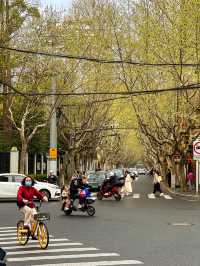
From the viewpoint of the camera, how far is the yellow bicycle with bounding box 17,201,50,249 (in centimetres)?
1340

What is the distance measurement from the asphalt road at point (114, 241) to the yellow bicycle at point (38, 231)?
0.18 m

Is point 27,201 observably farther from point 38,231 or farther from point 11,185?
point 11,185

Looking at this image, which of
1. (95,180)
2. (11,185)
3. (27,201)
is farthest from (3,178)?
(27,201)

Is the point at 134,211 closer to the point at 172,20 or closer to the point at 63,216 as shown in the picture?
the point at 63,216

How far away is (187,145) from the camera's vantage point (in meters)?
42.6

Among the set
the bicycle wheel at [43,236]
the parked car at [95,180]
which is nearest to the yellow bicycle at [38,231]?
the bicycle wheel at [43,236]

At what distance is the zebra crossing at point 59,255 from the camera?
448 inches

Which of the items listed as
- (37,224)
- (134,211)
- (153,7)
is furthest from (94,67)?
(37,224)

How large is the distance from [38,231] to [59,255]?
1.55 m

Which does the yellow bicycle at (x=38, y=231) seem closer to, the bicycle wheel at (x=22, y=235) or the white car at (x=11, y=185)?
the bicycle wheel at (x=22, y=235)

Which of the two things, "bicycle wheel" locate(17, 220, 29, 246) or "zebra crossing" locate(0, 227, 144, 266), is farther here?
"bicycle wheel" locate(17, 220, 29, 246)

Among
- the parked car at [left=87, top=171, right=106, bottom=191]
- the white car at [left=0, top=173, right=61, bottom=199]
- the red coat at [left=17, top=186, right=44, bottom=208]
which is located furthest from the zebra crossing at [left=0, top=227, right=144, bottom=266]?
the parked car at [left=87, top=171, right=106, bottom=191]

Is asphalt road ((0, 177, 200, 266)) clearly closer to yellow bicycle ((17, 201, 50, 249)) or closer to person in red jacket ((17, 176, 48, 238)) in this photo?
yellow bicycle ((17, 201, 50, 249))

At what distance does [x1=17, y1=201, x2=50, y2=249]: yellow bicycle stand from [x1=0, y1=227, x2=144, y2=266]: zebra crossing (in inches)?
5.8
